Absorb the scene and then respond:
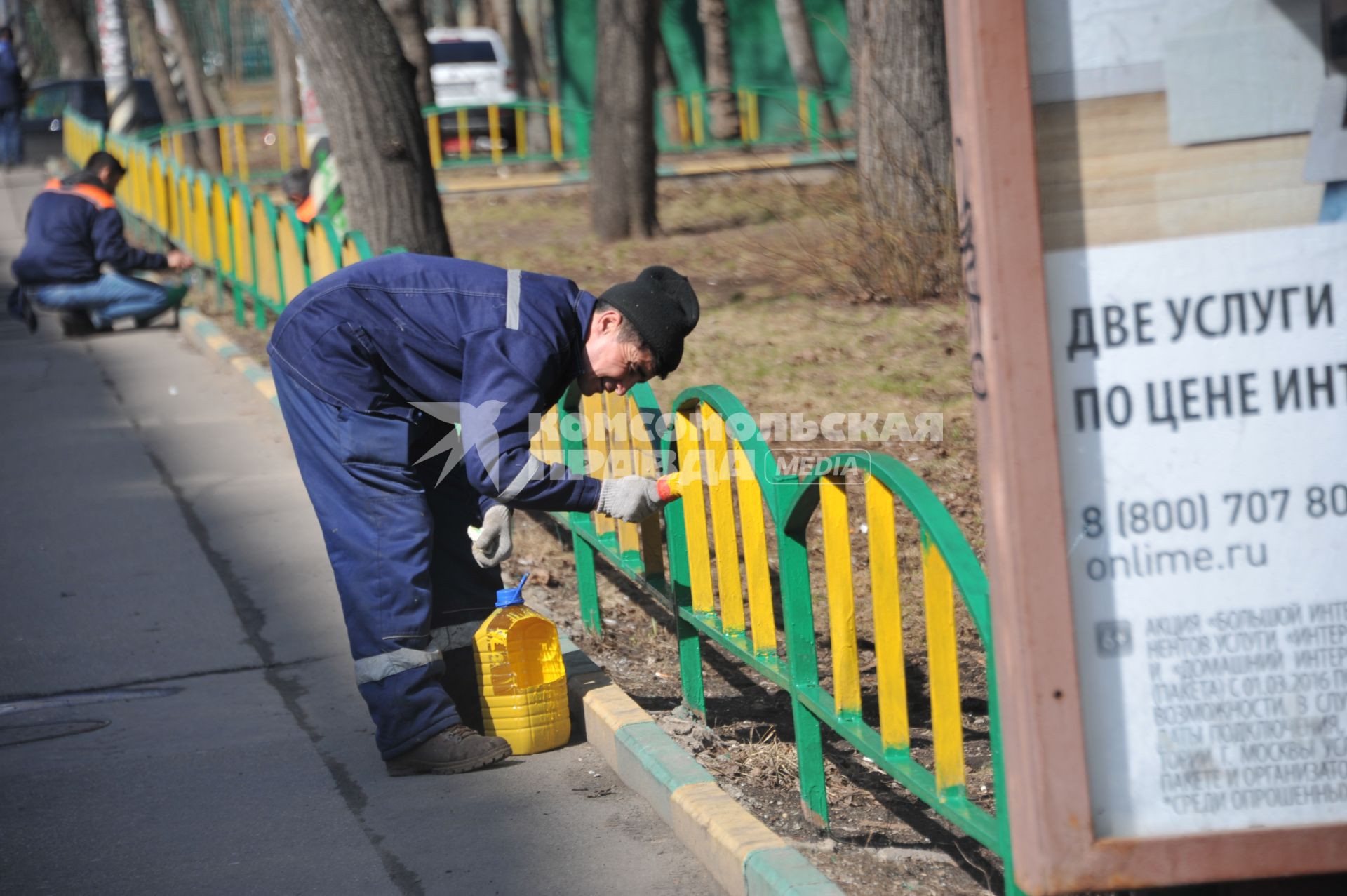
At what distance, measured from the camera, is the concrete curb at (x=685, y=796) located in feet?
11.0

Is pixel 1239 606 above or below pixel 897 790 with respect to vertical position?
above

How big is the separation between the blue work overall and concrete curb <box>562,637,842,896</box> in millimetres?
496

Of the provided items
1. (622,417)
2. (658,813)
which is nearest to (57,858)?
(658,813)

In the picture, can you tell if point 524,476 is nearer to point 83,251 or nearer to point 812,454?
point 812,454

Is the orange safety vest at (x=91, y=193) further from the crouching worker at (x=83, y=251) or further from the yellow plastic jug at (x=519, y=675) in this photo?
the yellow plastic jug at (x=519, y=675)

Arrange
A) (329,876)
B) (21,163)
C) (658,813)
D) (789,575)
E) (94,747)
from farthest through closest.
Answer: (21,163) < (94,747) < (658,813) < (329,876) < (789,575)

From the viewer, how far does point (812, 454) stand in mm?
6910

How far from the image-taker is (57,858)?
3.96 m

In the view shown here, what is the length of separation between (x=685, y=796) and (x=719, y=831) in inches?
9.7

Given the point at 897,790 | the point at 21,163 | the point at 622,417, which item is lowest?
the point at 897,790

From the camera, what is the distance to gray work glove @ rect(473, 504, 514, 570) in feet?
13.6

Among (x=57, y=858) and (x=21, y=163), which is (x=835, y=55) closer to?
(x=21, y=163)

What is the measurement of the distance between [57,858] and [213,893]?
544 mm

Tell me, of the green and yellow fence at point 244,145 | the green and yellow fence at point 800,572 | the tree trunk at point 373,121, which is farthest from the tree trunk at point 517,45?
the green and yellow fence at point 800,572
